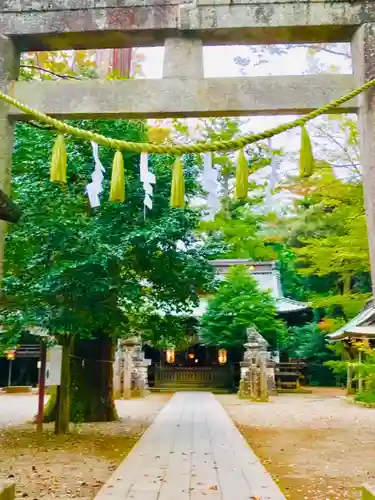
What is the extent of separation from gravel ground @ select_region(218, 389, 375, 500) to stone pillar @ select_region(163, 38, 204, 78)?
473 cm

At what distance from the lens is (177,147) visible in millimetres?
4426

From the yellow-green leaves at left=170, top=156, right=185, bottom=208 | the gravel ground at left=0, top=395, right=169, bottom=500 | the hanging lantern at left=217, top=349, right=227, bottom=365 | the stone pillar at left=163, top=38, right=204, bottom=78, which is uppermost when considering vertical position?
the stone pillar at left=163, top=38, right=204, bottom=78

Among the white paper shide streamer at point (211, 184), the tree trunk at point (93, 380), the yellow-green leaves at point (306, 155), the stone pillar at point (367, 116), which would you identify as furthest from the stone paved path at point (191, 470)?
the yellow-green leaves at point (306, 155)

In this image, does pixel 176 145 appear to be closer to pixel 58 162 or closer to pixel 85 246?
pixel 58 162

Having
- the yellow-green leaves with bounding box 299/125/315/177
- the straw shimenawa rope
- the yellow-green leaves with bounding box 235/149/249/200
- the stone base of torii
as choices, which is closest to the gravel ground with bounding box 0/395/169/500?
the yellow-green leaves with bounding box 235/149/249/200

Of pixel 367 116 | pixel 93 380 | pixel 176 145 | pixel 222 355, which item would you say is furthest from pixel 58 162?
pixel 222 355

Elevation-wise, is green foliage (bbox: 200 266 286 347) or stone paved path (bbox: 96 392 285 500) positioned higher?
green foliage (bbox: 200 266 286 347)

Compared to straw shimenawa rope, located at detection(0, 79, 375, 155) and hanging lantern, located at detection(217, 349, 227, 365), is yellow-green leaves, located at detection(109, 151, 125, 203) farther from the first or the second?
hanging lantern, located at detection(217, 349, 227, 365)

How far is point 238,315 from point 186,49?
21065 mm

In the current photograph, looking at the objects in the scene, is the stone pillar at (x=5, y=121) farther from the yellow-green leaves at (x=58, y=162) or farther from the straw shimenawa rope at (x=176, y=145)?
the yellow-green leaves at (x=58, y=162)

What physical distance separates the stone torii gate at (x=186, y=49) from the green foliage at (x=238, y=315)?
20616 millimetres

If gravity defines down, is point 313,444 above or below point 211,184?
below

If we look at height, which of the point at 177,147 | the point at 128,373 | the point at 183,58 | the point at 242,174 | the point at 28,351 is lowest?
the point at 128,373

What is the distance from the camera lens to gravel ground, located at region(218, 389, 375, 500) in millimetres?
6620
